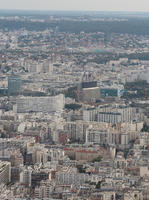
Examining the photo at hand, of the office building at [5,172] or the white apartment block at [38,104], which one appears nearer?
the office building at [5,172]

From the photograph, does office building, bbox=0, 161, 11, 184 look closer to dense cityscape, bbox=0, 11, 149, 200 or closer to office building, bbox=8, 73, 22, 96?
dense cityscape, bbox=0, 11, 149, 200

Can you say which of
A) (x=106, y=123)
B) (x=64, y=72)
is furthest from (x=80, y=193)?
(x=64, y=72)

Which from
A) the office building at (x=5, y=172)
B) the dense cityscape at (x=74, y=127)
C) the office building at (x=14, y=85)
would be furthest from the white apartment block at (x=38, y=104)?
the office building at (x=5, y=172)

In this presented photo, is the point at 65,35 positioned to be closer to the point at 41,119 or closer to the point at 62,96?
the point at 62,96

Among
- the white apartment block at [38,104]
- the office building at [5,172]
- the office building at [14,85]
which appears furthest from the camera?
the office building at [14,85]

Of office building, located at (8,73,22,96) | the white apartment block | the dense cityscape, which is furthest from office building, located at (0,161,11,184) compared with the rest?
office building, located at (8,73,22,96)

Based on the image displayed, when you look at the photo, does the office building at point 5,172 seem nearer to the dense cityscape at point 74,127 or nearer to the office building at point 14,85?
the dense cityscape at point 74,127

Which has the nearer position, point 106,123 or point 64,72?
point 106,123

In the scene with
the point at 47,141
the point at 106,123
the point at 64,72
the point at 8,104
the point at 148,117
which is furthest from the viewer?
the point at 64,72

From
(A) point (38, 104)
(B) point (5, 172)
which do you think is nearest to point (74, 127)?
(A) point (38, 104)
